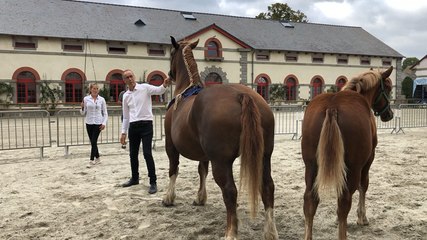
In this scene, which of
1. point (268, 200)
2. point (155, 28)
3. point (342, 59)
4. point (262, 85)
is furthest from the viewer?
point (342, 59)

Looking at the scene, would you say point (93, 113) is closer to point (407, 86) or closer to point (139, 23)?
point (139, 23)

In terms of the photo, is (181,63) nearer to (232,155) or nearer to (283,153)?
(232,155)

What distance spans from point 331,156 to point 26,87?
25.5 meters

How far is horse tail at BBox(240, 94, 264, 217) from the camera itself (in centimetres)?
353

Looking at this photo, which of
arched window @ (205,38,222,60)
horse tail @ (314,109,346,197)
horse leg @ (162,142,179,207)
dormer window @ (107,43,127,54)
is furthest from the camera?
arched window @ (205,38,222,60)

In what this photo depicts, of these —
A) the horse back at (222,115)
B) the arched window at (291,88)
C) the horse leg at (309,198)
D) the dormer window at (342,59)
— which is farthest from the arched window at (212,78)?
the horse leg at (309,198)

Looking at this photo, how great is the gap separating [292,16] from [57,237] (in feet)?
149

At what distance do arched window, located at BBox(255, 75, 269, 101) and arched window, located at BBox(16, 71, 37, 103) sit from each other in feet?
57.1

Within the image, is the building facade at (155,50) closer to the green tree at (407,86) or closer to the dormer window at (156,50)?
the dormer window at (156,50)

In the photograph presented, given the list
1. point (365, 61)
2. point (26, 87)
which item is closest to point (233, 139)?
point (26, 87)

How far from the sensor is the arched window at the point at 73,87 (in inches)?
1017

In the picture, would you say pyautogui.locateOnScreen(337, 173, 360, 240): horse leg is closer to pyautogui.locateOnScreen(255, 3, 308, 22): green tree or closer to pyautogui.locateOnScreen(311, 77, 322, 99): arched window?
pyautogui.locateOnScreen(311, 77, 322, 99): arched window

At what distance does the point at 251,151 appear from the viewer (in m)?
3.53

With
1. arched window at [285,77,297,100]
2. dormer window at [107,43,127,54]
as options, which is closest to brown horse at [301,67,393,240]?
dormer window at [107,43,127,54]
